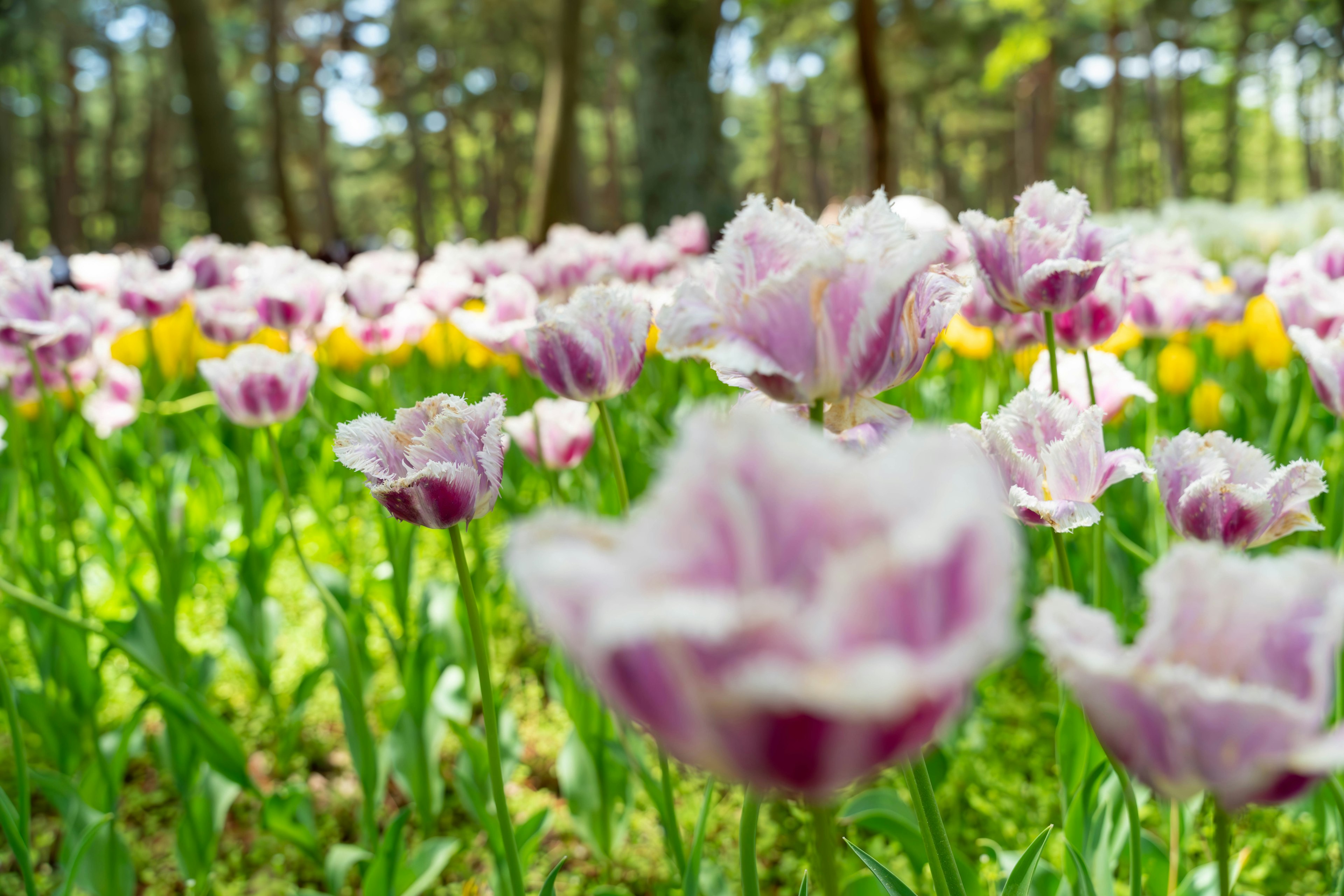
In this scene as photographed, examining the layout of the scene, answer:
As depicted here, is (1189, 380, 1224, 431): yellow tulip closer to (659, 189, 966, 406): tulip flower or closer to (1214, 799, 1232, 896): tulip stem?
(1214, 799, 1232, 896): tulip stem

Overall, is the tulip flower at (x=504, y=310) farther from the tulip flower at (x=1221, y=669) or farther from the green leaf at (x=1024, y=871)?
the tulip flower at (x=1221, y=669)

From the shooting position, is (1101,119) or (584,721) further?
(1101,119)

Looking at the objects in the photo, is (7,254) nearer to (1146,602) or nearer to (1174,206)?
(1146,602)

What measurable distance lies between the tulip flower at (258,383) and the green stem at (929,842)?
49.1 inches

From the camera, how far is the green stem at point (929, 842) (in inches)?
29.8

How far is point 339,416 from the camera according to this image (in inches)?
132

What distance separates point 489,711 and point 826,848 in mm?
506

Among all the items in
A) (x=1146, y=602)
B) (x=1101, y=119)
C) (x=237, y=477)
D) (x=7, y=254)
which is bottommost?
(x=1146, y=602)

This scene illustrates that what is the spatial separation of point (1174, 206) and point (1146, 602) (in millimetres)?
9510

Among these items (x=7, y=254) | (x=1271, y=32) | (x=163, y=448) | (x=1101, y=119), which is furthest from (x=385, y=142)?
(x=7, y=254)

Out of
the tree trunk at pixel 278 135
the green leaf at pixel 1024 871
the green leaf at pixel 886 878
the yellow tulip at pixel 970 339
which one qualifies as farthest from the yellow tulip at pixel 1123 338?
the tree trunk at pixel 278 135

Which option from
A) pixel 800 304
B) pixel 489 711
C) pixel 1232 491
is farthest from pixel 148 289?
pixel 1232 491

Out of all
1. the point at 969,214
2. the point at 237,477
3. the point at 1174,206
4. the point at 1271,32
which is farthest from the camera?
the point at 1271,32

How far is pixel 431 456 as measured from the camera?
2.93ft
